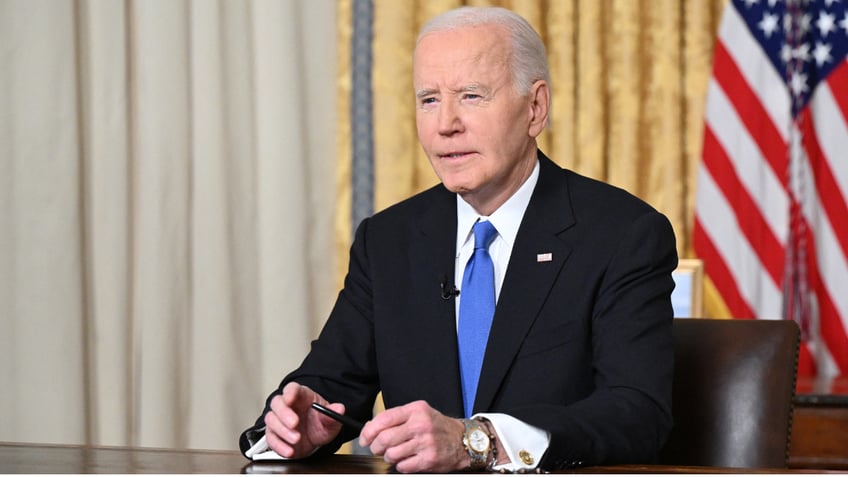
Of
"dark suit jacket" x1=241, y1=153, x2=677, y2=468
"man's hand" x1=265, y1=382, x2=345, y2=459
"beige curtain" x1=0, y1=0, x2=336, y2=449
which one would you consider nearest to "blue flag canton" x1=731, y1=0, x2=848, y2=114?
"beige curtain" x1=0, y1=0, x2=336, y2=449

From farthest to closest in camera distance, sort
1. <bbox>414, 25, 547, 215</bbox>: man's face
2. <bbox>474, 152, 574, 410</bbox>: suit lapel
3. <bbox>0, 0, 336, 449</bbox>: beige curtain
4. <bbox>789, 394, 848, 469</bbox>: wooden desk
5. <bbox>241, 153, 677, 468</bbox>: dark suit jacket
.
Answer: <bbox>0, 0, 336, 449</bbox>: beige curtain
<bbox>789, 394, 848, 469</bbox>: wooden desk
<bbox>414, 25, 547, 215</bbox>: man's face
<bbox>474, 152, 574, 410</bbox>: suit lapel
<bbox>241, 153, 677, 468</bbox>: dark suit jacket

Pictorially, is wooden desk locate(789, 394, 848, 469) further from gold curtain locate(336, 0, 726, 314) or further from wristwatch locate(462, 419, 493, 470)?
wristwatch locate(462, 419, 493, 470)

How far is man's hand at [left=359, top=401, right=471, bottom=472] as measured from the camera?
5.68 feet

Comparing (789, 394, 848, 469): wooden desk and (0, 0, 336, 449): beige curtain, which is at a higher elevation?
(0, 0, 336, 449): beige curtain

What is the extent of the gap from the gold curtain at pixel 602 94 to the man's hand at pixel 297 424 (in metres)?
2.53

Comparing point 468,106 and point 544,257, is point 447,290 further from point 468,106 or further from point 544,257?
point 468,106

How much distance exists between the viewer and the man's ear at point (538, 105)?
243 cm

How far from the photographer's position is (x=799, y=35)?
4.54 metres

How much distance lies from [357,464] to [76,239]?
2.58 m

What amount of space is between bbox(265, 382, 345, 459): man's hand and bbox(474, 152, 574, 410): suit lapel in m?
0.33

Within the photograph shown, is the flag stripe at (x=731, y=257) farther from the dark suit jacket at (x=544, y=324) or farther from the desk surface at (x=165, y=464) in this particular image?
the desk surface at (x=165, y=464)

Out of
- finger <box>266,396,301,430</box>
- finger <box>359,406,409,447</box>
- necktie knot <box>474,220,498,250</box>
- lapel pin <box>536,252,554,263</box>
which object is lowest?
finger <box>266,396,301,430</box>

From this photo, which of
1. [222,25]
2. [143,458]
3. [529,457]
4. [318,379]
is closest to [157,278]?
[222,25]

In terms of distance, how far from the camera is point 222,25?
14.7 ft
